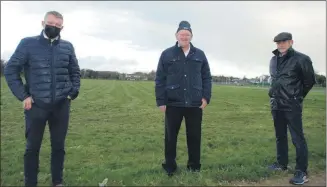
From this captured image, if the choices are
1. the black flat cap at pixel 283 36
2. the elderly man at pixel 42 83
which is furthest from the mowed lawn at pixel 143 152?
the black flat cap at pixel 283 36

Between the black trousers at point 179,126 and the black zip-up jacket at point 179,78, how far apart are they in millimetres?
147

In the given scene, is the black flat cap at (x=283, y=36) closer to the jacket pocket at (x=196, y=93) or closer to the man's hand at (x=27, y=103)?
the jacket pocket at (x=196, y=93)

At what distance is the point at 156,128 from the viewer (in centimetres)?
1517

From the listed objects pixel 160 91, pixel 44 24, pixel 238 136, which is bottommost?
pixel 238 136

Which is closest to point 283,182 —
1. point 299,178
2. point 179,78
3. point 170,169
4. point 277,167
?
point 299,178

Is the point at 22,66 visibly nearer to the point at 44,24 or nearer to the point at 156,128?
the point at 44,24

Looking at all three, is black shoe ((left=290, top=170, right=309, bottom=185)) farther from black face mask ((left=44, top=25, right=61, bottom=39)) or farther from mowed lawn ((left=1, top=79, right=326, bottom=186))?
black face mask ((left=44, top=25, right=61, bottom=39))

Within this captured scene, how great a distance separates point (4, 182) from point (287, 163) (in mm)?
5377

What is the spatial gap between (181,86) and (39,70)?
2381 mm

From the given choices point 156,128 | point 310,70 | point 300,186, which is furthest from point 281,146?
point 156,128

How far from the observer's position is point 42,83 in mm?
6039

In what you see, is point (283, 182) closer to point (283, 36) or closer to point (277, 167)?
point (277, 167)

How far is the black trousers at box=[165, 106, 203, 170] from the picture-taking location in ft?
23.5

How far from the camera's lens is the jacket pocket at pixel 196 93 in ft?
23.1
